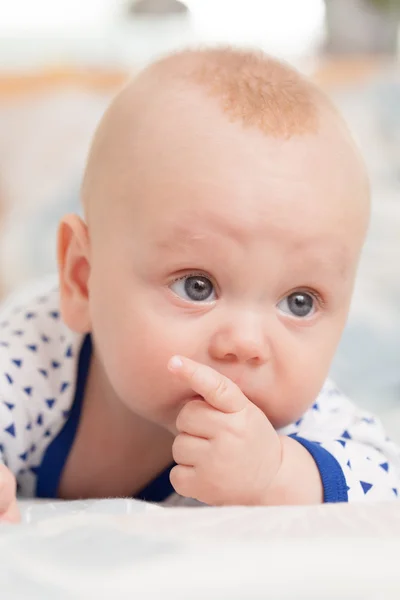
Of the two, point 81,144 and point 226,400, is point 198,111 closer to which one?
point 226,400

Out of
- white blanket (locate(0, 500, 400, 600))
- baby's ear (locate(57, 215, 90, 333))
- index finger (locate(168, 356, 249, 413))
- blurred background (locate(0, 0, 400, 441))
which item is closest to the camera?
white blanket (locate(0, 500, 400, 600))

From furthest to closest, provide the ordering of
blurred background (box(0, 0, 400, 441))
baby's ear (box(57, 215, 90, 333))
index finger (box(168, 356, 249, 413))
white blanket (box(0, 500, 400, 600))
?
1. blurred background (box(0, 0, 400, 441))
2. baby's ear (box(57, 215, 90, 333))
3. index finger (box(168, 356, 249, 413))
4. white blanket (box(0, 500, 400, 600))

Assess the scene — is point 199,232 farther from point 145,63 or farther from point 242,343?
point 145,63

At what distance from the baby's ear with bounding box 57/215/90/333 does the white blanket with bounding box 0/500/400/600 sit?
1.03ft

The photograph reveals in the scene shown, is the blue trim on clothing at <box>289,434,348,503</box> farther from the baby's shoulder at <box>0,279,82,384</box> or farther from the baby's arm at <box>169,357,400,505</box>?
the baby's shoulder at <box>0,279,82,384</box>

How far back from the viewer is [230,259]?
0.65 metres

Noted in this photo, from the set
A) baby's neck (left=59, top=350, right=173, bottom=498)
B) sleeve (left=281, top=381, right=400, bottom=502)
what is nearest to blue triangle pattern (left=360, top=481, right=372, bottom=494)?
sleeve (left=281, top=381, right=400, bottom=502)

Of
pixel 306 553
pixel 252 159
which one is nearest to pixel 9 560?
pixel 306 553

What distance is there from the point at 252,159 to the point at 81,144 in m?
1.07

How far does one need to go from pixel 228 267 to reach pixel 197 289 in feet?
0.13

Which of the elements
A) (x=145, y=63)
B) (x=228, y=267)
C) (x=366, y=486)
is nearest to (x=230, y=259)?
(x=228, y=267)

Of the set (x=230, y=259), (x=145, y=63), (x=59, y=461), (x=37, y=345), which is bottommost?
(x=59, y=461)

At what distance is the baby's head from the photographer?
0.66m

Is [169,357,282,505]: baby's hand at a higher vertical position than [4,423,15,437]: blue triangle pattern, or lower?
higher
